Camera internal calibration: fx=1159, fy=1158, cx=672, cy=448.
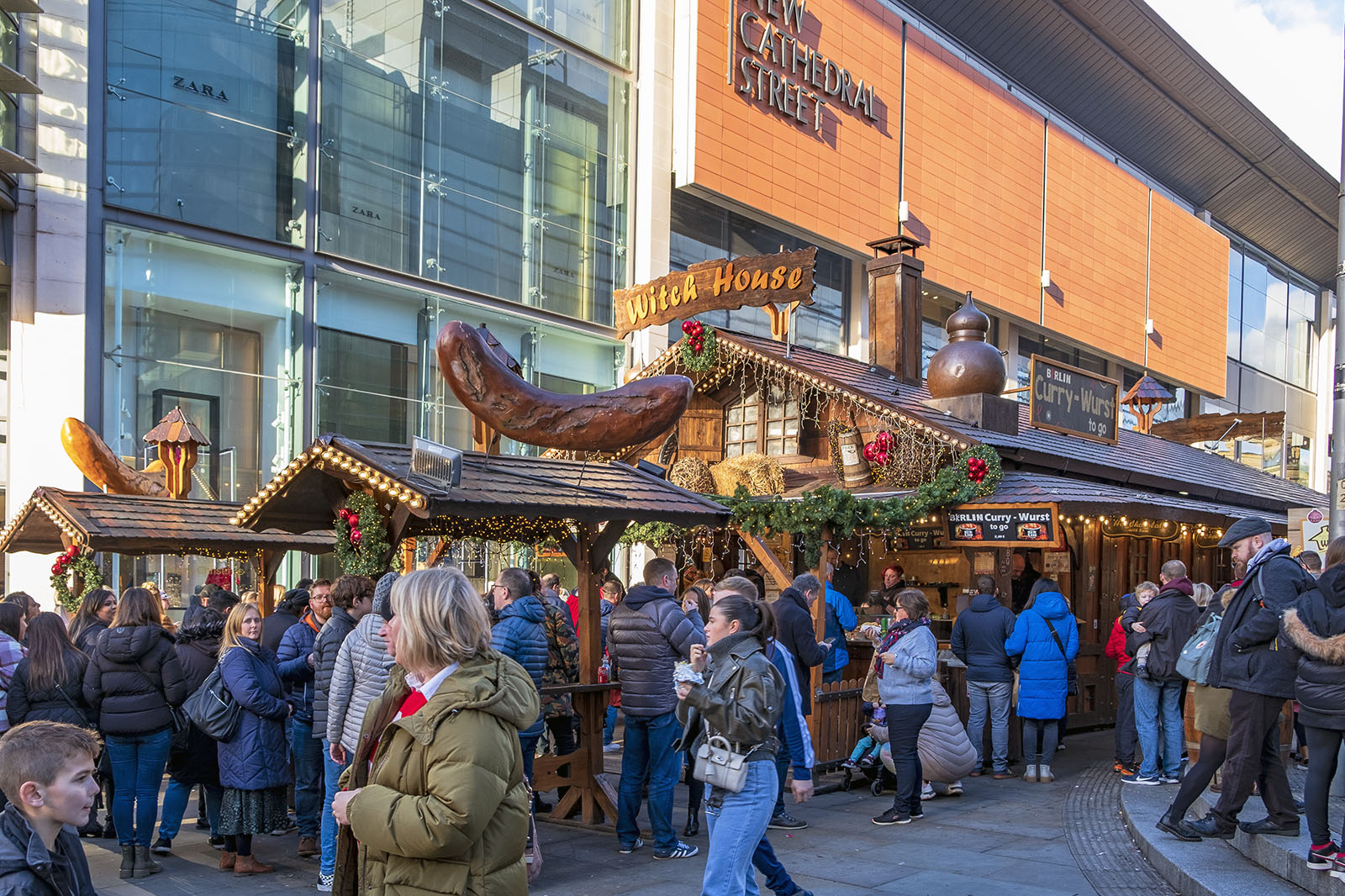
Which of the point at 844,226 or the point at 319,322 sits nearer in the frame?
the point at 319,322

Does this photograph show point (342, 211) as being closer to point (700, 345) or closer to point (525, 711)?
point (700, 345)

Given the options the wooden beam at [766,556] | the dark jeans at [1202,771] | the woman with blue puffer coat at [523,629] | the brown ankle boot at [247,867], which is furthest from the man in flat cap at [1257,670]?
the wooden beam at [766,556]

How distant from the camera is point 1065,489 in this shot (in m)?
13.7

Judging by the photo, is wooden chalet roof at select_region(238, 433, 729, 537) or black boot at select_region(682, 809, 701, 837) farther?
black boot at select_region(682, 809, 701, 837)

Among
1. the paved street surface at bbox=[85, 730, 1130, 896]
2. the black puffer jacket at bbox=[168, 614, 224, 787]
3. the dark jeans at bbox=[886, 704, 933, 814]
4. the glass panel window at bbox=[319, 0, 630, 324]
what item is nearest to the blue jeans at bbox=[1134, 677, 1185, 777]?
the paved street surface at bbox=[85, 730, 1130, 896]

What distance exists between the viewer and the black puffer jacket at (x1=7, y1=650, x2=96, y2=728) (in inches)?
276

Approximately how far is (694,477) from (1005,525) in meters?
4.95

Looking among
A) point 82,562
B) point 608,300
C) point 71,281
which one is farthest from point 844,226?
point 82,562

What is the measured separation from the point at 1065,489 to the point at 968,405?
281cm

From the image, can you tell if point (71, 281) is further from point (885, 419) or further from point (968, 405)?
point (968, 405)

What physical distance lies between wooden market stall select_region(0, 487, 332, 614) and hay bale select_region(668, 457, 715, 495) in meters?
5.28

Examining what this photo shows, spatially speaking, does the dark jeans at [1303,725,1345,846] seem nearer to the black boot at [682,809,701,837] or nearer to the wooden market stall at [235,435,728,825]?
the black boot at [682,809,701,837]

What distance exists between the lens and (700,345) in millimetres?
17109

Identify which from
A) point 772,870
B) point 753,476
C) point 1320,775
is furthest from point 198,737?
point 753,476
